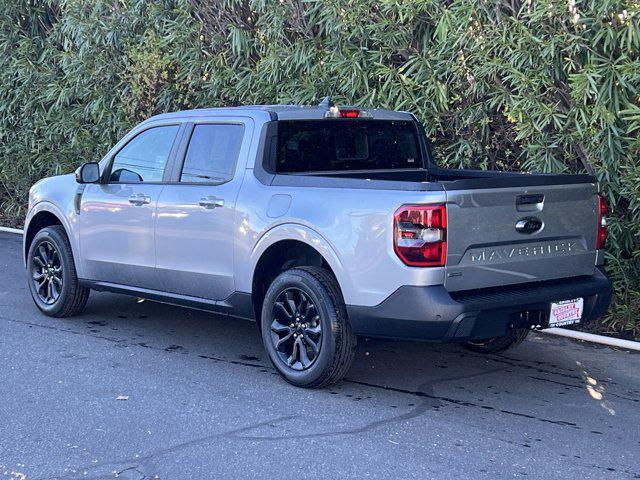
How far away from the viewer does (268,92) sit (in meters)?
10.2

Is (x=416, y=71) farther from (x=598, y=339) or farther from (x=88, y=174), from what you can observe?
(x=88, y=174)

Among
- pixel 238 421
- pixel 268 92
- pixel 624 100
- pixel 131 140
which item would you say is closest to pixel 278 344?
pixel 238 421

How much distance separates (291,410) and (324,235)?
105cm

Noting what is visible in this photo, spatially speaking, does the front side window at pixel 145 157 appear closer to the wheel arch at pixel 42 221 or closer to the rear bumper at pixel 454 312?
the wheel arch at pixel 42 221

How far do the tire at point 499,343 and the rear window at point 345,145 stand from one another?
140 centimetres

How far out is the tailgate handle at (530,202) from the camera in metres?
5.73

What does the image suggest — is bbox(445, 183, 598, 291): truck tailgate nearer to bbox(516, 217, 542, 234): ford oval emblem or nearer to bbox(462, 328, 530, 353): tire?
bbox(516, 217, 542, 234): ford oval emblem

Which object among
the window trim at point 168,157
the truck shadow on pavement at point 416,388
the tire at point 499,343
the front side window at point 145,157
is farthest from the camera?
the front side window at point 145,157

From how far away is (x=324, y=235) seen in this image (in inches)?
230

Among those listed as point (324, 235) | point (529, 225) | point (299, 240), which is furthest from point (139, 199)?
point (529, 225)

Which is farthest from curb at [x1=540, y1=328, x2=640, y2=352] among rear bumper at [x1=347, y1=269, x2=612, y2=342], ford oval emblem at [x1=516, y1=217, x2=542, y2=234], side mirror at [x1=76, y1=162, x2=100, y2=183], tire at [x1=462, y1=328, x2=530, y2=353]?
side mirror at [x1=76, y1=162, x2=100, y2=183]

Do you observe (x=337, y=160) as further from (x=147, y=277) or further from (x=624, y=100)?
(x=624, y=100)

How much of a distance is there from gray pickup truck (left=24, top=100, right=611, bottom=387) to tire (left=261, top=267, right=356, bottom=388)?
0.03 ft

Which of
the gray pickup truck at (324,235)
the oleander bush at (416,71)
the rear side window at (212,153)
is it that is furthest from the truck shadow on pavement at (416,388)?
the oleander bush at (416,71)
